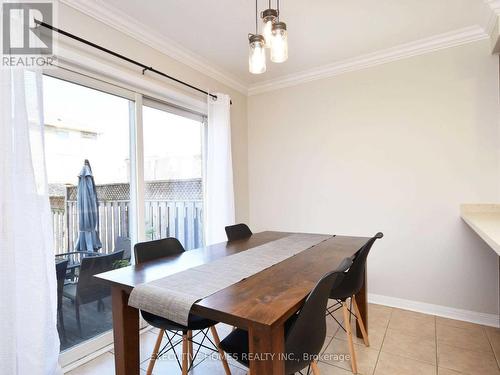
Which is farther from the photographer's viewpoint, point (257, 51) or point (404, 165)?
point (404, 165)

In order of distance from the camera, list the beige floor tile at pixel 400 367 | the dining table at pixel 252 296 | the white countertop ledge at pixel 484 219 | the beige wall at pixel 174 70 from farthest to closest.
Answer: the beige wall at pixel 174 70
the beige floor tile at pixel 400 367
the white countertop ledge at pixel 484 219
the dining table at pixel 252 296

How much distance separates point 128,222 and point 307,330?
5.89 feet

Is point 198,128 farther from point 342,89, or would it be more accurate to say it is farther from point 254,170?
point 342,89

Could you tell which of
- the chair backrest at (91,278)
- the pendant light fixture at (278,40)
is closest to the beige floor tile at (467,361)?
the pendant light fixture at (278,40)

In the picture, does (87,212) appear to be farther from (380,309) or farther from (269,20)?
(380,309)

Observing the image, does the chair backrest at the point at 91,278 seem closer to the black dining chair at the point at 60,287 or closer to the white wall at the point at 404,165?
the black dining chair at the point at 60,287

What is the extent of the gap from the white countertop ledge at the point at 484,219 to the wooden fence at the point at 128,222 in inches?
95.1

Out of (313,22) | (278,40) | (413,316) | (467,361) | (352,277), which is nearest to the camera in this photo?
(278,40)

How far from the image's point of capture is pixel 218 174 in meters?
2.93

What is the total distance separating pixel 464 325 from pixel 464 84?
2.06 m

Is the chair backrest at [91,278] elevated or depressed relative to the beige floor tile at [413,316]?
elevated

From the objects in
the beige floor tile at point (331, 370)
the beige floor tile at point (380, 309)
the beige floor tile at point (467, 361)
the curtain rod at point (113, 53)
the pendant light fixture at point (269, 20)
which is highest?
the curtain rod at point (113, 53)

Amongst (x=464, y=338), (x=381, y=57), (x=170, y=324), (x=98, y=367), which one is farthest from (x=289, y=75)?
(x=98, y=367)

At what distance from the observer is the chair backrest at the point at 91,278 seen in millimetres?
2039
